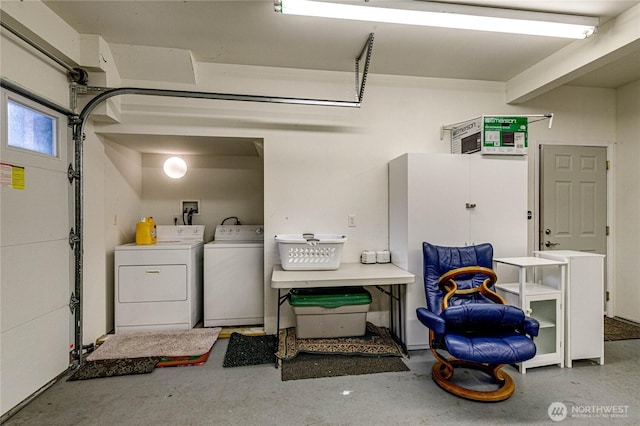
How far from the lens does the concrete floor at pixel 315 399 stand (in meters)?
1.77

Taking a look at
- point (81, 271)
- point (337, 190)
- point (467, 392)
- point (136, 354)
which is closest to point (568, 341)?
point (467, 392)

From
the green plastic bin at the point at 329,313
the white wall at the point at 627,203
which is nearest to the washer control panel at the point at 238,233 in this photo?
the green plastic bin at the point at 329,313

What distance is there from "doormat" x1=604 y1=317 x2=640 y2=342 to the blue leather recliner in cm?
165

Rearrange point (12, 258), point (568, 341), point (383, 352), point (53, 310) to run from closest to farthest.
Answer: point (12, 258) → point (53, 310) → point (568, 341) → point (383, 352)

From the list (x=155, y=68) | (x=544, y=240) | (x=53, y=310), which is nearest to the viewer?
(x=53, y=310)

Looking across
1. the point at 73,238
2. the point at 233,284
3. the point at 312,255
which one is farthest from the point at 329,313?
the point at 73,238

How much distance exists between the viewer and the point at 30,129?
2.00 metres

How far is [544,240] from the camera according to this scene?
3334 millimetres

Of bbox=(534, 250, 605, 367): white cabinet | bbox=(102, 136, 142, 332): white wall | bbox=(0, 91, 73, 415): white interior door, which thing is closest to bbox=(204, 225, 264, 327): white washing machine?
bbox=(102, 136, 142, 332): white wall

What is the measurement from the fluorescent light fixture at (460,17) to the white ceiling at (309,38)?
59 millimetres

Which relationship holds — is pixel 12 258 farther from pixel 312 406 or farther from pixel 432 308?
pixel 432 308

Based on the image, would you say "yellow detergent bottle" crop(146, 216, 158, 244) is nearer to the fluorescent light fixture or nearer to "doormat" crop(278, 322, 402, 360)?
"doormat" crop(278, 322, 402, 360)

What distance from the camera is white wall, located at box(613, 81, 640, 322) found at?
3.27 metres

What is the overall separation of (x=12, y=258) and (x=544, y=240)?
479cm
